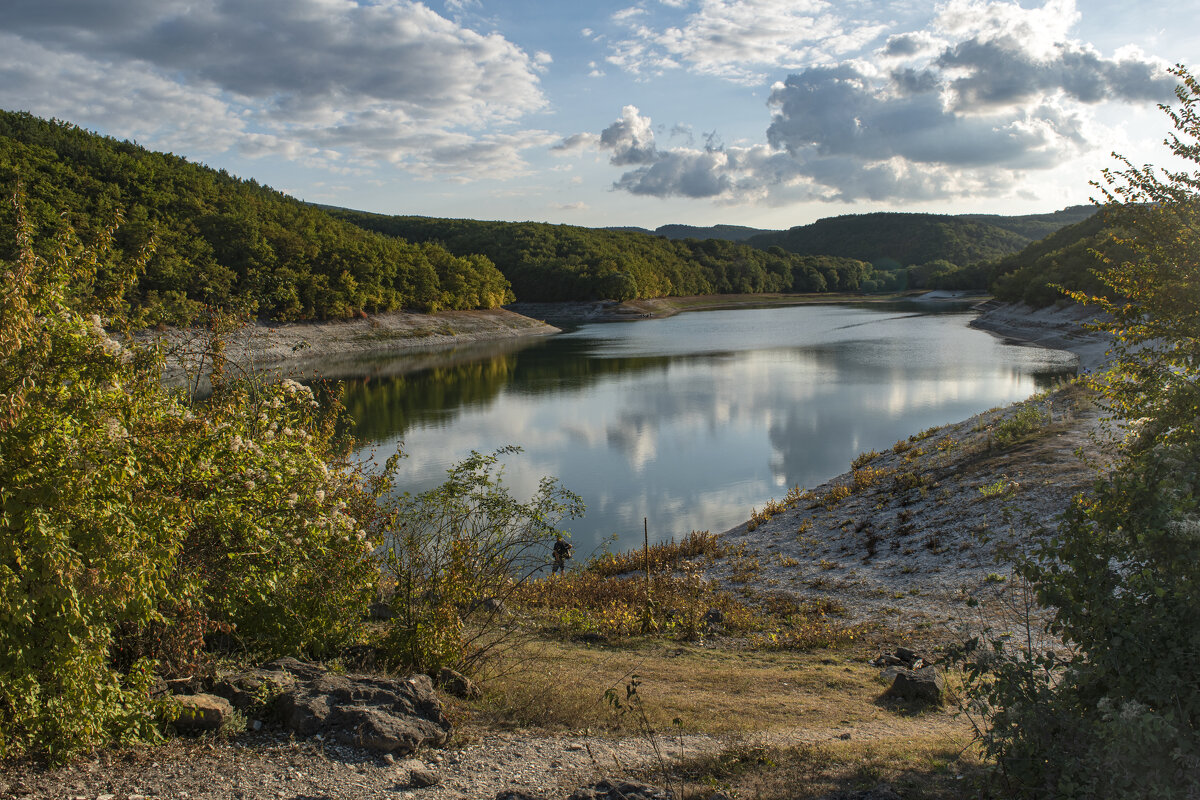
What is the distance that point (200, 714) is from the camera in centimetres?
512

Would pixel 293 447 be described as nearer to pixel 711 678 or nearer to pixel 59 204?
pixel 711 678

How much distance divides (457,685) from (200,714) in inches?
87.6

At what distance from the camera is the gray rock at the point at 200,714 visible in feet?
16.7

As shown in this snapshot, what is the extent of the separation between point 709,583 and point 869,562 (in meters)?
2.89

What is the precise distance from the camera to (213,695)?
5.50 m

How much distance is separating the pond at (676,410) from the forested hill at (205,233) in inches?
633

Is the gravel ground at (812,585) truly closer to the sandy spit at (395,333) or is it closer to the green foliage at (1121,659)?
the green foliage at (1121,659)

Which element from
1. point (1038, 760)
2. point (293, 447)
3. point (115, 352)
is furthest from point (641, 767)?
point (115, 352)

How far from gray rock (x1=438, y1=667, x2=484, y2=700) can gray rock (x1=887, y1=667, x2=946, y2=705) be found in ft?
12.9

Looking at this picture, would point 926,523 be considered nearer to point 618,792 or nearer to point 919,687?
point 919,687

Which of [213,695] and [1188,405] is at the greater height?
[1188,405]

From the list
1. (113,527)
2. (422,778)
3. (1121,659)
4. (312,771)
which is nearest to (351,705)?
(312,771)

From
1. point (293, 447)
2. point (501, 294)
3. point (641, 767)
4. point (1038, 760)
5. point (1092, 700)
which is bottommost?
point (641, 767)

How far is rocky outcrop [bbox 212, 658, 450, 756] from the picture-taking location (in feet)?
17.2
